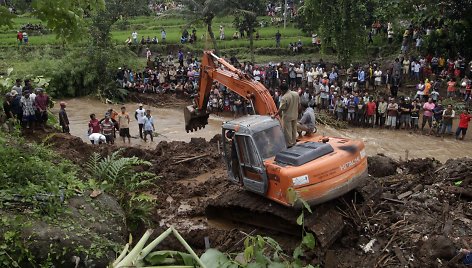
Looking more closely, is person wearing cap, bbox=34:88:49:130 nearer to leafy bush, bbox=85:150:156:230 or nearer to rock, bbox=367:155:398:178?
leafy bush, bbox=85:150:156:230

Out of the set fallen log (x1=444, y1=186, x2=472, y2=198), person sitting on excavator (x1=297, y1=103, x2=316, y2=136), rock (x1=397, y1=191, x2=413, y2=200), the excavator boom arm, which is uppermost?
the excavator boom arm

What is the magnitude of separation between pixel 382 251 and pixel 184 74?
789 inches

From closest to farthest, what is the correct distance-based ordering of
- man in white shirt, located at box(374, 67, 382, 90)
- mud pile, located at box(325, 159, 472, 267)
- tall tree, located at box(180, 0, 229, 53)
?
mud pile, located at box(325, 159, 472, 267) → man in white shirt, located at box(374, 67, 382, 90) → tall tree, located at box(180, 0, 229, 53)

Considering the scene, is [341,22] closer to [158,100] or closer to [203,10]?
[203,10]

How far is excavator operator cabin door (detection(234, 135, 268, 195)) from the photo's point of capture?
30.8 feet

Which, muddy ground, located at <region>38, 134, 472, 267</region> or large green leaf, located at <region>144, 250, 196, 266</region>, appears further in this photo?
muddy ground, located at <region>38, 134, 472, 267</region>

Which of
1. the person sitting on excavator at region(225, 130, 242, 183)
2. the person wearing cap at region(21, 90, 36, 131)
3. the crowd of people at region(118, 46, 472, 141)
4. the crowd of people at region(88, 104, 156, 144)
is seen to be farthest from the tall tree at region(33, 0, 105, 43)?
the crowd of people at region(118, 46, 472, 141)

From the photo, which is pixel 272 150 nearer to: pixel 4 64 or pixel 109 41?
pixel 109 41

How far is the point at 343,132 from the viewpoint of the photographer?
20859mm

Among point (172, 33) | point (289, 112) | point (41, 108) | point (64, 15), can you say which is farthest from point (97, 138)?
point (172, 33)

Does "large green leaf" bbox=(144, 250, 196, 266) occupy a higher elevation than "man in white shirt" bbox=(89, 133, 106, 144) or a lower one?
higher

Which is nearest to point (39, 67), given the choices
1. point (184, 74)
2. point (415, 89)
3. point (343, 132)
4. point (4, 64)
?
point (4, 64)

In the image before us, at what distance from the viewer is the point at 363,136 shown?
20141 mm

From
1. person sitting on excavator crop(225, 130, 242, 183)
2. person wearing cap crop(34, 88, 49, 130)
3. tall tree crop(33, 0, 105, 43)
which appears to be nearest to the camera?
tall tree crop(33, 0, 105, 43)
